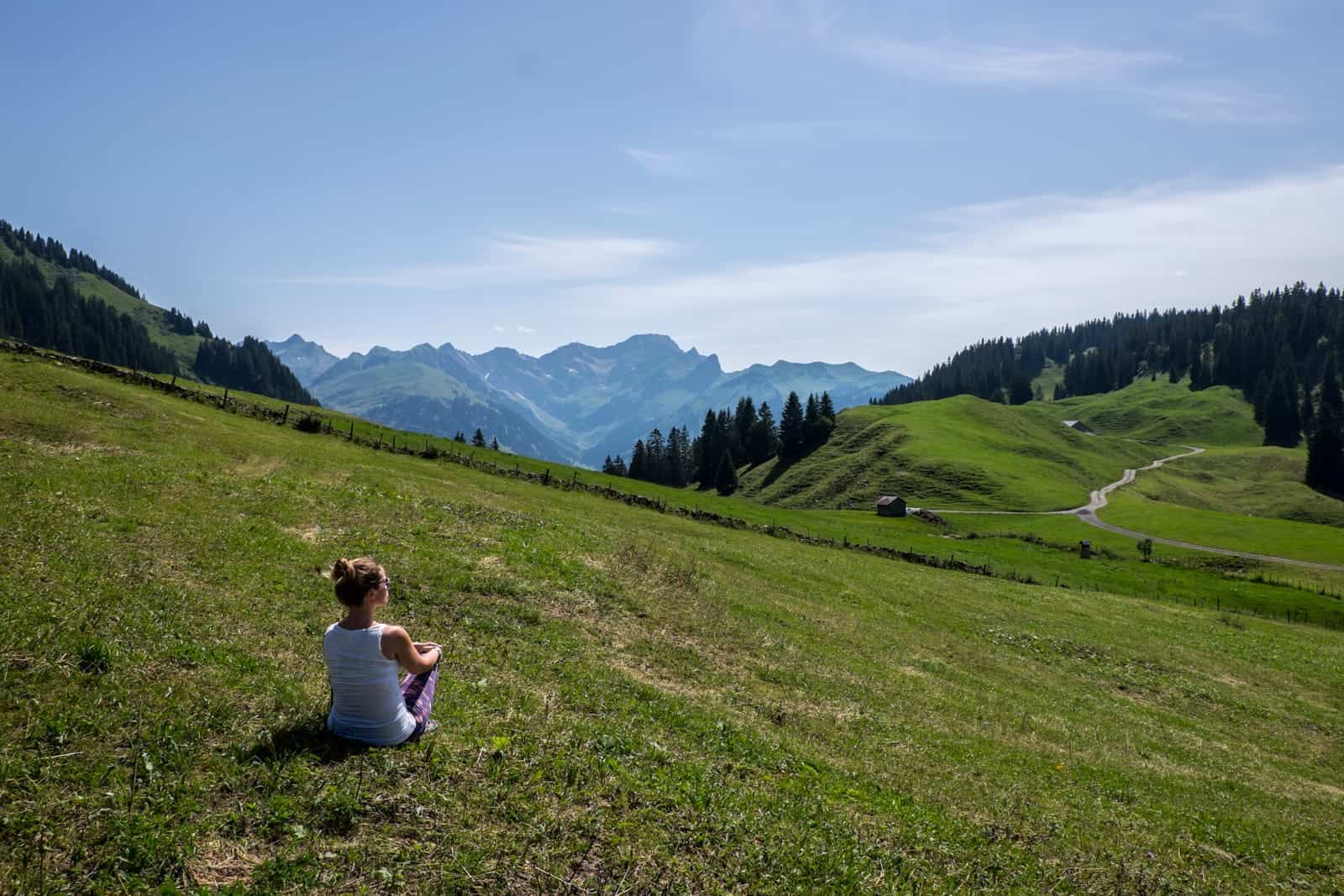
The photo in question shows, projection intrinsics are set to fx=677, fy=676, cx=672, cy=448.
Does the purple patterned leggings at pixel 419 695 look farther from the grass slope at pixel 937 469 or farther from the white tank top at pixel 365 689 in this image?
the grass slope at pixel 937 469

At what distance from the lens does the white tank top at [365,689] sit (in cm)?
901

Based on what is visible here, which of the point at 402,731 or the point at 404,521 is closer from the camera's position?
the point at 402,731

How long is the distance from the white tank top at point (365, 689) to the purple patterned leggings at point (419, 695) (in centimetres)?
31

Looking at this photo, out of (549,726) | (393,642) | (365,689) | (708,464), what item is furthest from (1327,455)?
(365,689)

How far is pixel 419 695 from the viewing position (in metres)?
10.1

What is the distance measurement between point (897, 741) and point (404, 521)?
18.6 m

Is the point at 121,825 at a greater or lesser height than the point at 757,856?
greater

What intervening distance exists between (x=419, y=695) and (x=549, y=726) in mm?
2371

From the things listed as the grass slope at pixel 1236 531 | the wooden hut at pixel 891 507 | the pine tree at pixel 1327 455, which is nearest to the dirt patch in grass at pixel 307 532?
the wooden hut at pixel 891 507

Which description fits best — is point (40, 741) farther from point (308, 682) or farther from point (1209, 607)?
point (1209, 607)

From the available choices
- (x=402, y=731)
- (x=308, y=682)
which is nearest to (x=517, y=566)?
(x=308, y=682)

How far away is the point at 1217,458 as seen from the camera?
19688cm

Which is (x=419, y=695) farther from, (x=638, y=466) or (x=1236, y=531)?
(x=638, y=466)

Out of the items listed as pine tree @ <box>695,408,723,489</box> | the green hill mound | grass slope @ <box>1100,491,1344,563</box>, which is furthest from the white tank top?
pine tree @ <box>695,408,723,489</box>
